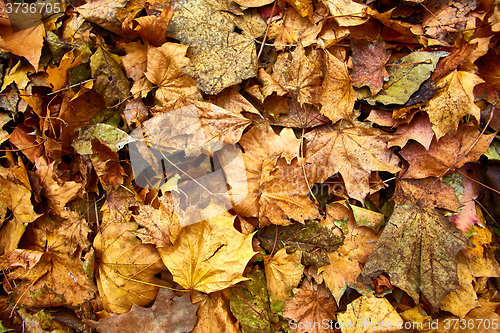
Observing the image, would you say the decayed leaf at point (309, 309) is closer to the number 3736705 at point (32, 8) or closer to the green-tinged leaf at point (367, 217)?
the green-tinged leaf at point (367, 217)

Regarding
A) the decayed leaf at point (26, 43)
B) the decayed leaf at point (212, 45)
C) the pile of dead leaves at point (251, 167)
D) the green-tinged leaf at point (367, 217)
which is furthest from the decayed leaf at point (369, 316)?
the decayed leaf at point (26, 43)

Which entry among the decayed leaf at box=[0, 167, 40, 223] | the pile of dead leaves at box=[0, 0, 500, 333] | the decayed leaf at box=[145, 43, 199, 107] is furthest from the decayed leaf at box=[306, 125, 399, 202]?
the decayed leaf at box=[0, 167, 40, 223]

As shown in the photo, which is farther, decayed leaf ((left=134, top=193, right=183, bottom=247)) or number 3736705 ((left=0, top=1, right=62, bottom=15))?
number 3736705 ((left=0, top=1, right=62, bottom=15))

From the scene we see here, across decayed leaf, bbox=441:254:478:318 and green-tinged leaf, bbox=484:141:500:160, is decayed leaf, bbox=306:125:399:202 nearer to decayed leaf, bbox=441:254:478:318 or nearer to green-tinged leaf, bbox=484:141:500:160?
green-tinged leaf, bbox=484:141:500:160

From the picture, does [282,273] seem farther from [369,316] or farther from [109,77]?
[109,77]

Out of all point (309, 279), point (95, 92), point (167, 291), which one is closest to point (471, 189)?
point (309, 279)

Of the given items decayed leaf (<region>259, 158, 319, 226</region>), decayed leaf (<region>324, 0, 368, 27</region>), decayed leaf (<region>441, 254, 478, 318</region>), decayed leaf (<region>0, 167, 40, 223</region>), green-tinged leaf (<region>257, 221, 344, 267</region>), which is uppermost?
decayed leaf (<region>324, 0, 368, 27</region>)
